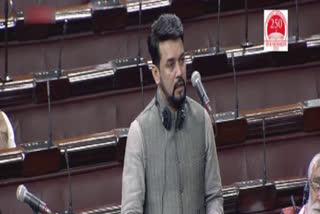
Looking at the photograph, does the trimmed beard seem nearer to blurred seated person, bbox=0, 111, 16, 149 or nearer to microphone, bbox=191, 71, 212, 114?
microphone, bbox=191, 71, 212, 114

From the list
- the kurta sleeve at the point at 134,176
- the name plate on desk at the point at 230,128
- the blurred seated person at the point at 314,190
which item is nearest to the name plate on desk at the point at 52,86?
the name plate on desk at the point at 230,128

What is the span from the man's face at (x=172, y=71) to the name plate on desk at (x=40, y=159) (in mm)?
640

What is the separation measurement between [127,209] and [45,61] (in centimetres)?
95

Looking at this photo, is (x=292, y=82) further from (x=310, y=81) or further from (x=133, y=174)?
(x=133, y=174)

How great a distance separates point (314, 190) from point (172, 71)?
414 millimetres

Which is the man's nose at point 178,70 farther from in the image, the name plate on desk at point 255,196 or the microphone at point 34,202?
the name plate on desk at point 255,196

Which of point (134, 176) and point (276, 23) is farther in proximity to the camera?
point (276, 23)

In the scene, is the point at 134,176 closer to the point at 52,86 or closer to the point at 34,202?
the point at 34,202

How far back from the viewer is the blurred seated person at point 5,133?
1494mm

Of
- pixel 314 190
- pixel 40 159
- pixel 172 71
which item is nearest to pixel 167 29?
pixel 172 71

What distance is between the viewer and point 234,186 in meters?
1.45

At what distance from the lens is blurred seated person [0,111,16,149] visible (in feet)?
4.90

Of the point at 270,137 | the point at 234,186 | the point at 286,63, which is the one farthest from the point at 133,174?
the point at 286,63

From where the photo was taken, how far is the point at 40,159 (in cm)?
143
